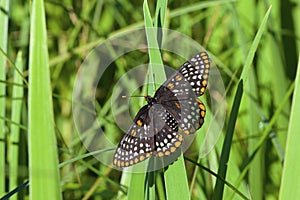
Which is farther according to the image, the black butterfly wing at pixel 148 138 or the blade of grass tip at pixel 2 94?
A: the blade of grass tip at pixel 2 94

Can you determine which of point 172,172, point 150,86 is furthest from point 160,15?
point 172,172

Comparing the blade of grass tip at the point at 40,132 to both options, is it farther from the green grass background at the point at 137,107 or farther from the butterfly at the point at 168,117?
the butterfly at the point at 168,117

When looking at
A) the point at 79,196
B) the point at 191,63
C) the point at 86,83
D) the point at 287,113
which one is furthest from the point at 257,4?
the point at 191,63

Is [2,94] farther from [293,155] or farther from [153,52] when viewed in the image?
[293,155]

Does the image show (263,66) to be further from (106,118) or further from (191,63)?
(191,63)

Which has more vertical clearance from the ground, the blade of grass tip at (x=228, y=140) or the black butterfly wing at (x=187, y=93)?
the black butterfly wing at (x=187, y=93)

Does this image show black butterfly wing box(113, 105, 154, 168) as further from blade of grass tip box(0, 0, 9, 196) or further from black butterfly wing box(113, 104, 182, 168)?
blade of grass tip box(0, 0, 9, 196)

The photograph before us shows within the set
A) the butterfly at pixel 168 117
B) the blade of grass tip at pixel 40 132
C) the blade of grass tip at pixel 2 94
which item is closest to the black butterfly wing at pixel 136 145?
the butterfly at pixel 168 117

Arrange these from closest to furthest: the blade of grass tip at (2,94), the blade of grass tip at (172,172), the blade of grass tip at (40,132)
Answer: the blade of grass tip at (40,132) → the blade of grass tip at (172,172) → the blade of grass tip at (2,94)
